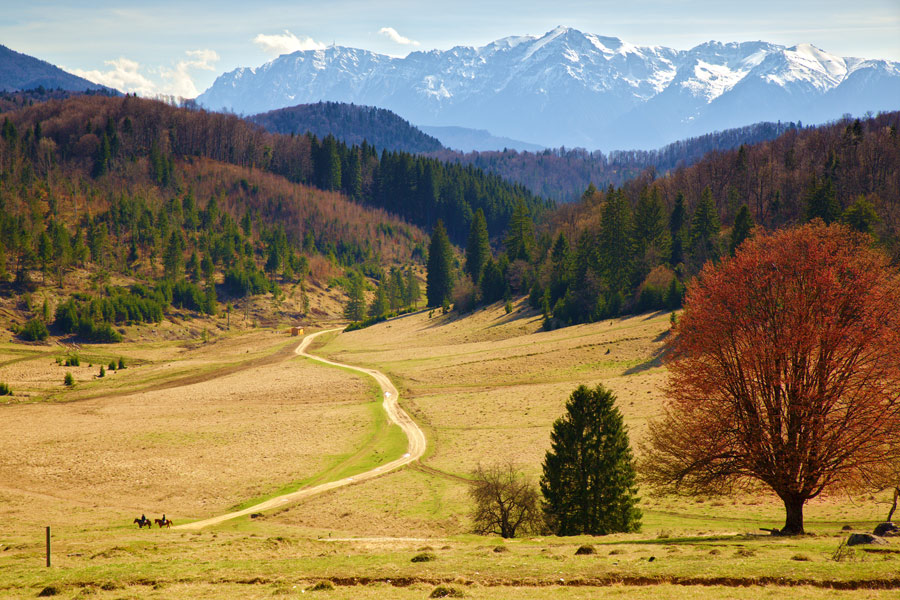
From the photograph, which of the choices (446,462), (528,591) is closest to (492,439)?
(446,462)

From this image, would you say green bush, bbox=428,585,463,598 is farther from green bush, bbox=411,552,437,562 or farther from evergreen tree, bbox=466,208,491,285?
evergreen tree, bbox=466,208,491,285

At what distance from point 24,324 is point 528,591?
121847mm

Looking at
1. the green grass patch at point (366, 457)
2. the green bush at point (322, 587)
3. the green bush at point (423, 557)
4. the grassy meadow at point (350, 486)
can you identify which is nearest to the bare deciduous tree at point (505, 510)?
the grassy meadow at point (350, 486)

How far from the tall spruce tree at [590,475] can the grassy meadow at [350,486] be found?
215 centimetres

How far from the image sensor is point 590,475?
32.7 metres

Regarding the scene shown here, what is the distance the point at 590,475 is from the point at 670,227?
3401 inches

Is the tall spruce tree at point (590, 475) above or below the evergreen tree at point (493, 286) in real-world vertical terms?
below

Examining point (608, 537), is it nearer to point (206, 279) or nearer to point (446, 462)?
point (446, 462)

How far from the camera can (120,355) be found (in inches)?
4309

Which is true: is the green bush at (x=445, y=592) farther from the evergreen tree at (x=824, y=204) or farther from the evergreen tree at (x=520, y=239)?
the evergreen tree at (x=520, y=239)

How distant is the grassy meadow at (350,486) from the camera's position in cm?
2050

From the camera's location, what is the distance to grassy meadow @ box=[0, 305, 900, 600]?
20.5 meters

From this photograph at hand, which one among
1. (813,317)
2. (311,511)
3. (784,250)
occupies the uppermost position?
(784,250)

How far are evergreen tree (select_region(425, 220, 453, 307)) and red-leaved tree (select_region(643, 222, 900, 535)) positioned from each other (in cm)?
11293
